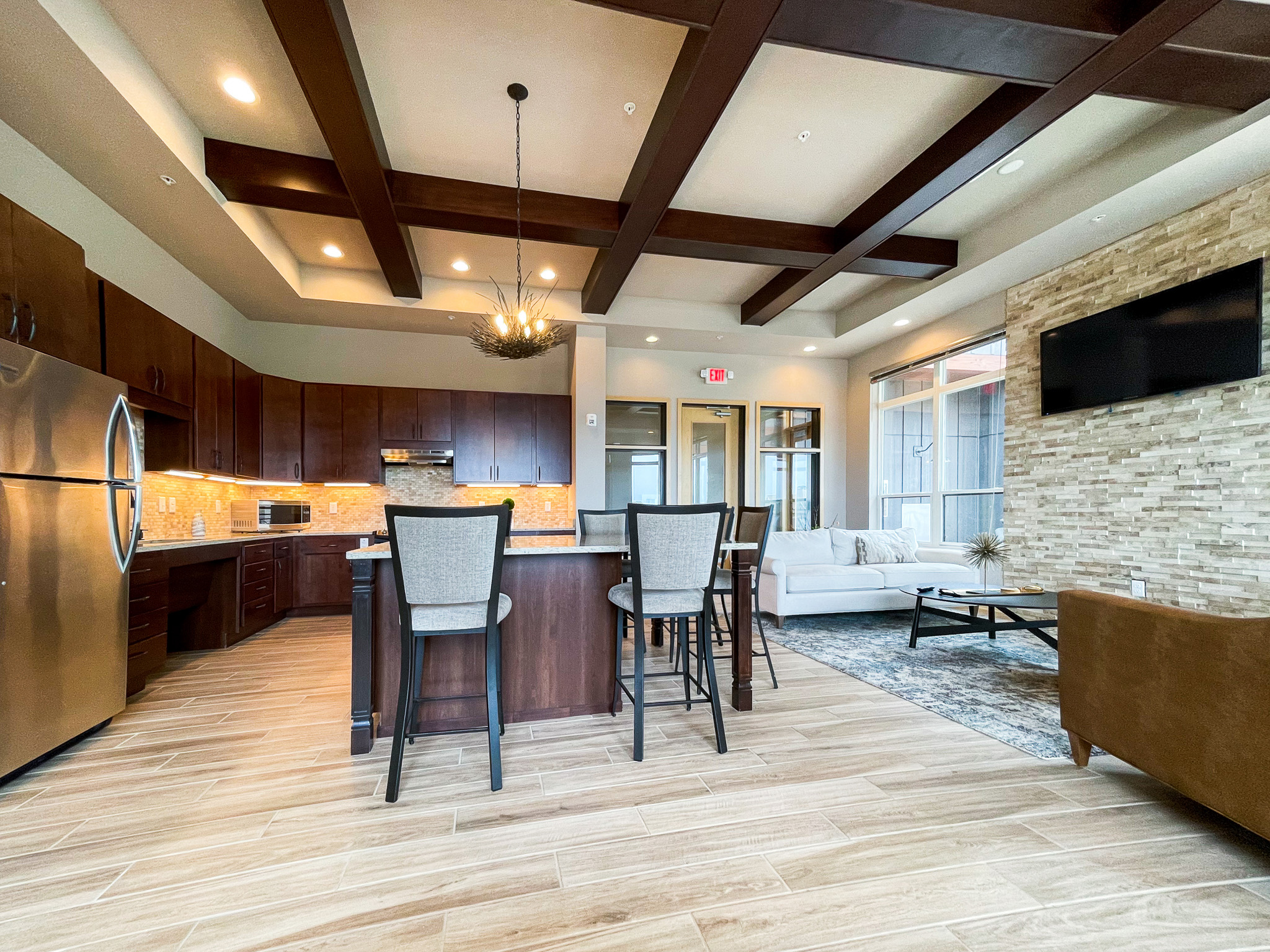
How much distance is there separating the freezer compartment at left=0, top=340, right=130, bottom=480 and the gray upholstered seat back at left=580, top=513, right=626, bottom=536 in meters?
2.48

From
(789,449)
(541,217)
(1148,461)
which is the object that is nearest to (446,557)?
(541,217)

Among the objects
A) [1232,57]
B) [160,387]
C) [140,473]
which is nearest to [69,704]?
[140,473]

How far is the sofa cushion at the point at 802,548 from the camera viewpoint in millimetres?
5176

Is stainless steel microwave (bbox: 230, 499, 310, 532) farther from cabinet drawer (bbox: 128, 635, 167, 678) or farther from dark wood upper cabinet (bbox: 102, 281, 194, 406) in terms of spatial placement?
cabinet drawer (bbox: 128, 635, 167, 678)

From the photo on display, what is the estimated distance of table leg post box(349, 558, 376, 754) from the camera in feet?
7.76

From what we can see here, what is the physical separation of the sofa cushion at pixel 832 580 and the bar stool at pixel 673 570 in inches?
99.8

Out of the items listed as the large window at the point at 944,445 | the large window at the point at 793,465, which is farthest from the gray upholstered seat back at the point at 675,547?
the large window at the point at 793,465

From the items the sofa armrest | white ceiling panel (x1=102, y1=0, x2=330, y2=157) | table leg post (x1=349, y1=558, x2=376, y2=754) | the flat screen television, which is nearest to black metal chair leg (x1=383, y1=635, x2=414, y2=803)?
table leg post (x1=349, y1=558, x2=376, y2=754)

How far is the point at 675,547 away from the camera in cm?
238

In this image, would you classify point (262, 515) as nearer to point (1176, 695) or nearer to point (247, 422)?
point (247, 422)

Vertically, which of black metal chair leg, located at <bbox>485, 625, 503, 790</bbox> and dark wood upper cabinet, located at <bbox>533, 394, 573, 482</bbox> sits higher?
dark wood upper cabinet, located at <bbox>533, 394, 573, 482</bbox>

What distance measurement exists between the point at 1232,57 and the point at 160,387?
6076 millimetres

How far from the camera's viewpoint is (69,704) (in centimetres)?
233

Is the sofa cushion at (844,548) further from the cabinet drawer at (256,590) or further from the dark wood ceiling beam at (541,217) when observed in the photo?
the cabinet drawer at (256,590)
